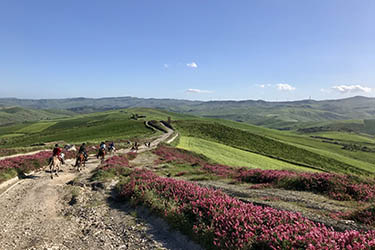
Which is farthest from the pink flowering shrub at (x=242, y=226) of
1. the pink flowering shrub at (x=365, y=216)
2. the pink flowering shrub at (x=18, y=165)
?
the pink flowering shrub at (x=18, y=165)

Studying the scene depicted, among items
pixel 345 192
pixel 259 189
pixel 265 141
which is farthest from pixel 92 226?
pixel 265 141

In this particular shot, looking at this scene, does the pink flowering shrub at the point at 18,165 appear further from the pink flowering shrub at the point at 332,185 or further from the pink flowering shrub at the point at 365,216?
the pink flowering shrub at the point at 365,216

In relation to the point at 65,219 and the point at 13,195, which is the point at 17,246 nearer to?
the point at 65,219

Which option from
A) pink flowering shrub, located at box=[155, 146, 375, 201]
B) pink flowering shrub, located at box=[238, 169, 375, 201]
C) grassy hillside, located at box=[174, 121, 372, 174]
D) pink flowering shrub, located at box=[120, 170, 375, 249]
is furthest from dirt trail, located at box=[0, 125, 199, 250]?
grassy hillside, located at box=[174, 121, 372, 174]

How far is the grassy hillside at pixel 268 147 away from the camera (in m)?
69.7

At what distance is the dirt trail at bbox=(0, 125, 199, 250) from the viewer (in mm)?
10086

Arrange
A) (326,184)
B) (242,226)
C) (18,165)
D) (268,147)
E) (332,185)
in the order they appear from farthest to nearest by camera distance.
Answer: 1. (268,147)
2. (18,165)
3. (326,184)
4. (332,185)
5. (242,226)

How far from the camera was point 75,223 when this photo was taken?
496 inches

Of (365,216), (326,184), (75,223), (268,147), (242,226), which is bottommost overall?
(268,147)

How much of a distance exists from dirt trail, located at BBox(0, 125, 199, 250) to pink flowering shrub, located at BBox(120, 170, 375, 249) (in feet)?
2.83

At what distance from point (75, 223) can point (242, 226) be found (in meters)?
9.50

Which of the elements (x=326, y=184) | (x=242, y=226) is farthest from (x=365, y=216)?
(x=326, y=184)

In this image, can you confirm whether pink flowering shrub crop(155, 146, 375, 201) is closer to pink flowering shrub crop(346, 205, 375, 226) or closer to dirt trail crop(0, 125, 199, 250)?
pink flowering shrub crop(346, 205, 375, 226)

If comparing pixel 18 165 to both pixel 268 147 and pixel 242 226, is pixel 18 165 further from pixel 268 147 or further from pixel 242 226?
pixel 268 147
